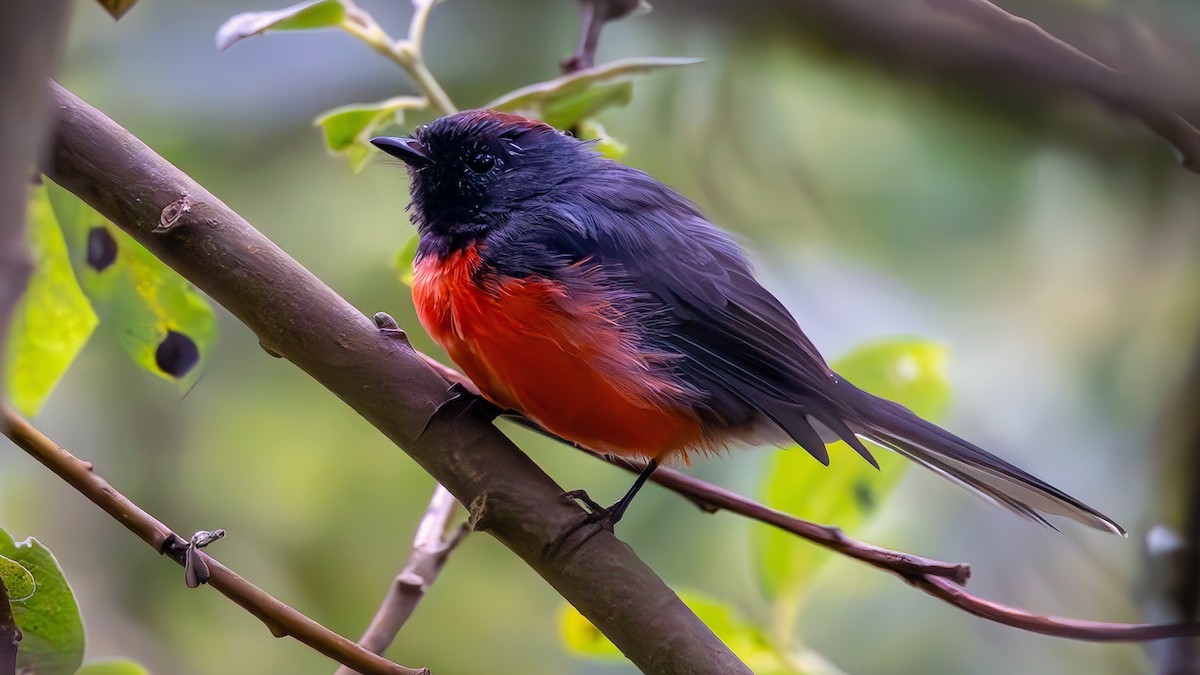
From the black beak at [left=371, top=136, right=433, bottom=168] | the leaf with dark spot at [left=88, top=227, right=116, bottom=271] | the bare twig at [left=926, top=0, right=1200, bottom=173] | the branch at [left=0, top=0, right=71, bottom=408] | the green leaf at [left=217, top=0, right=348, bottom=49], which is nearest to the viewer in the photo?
the branch at [left=0, top=0, right=71, bottom=408]

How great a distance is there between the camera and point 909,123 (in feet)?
11.9

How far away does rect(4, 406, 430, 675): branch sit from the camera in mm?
1317

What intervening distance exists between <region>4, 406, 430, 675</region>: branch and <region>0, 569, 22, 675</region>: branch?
18 cm

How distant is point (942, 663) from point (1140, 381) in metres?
1.21

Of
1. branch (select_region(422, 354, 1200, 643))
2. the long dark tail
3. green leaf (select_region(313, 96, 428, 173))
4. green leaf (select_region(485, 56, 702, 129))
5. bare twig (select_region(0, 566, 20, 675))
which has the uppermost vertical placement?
green leaf (select_region(485, 56, 702, 129))

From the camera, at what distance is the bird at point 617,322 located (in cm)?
206

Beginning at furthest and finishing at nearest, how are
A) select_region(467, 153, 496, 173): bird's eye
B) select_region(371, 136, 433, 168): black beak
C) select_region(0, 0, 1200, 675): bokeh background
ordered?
1. select_region(0, 0, 1200, 675): bokeh background
2. select_region(467, 153, 496, 173): bird's eye
3. select_region(371, 136, 433, 168): black beak

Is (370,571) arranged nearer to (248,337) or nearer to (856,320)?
(248,337)

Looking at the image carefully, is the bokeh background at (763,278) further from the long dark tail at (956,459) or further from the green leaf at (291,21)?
the green leaf at (291,21)

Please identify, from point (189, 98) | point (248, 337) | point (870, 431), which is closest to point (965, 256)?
point (870, 431)

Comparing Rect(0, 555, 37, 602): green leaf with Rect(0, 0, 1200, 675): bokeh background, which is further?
Rect(0, 0, 1200, 675): bokeh background

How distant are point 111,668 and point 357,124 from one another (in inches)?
47.1

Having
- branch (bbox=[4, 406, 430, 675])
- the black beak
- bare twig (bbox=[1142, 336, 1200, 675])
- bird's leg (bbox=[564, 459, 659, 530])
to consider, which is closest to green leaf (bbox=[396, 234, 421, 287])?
the black beak

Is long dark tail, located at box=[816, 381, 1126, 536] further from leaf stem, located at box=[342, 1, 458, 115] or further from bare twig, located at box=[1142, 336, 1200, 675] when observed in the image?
leaf stem, located at box=[342, 1, 458, 115]
